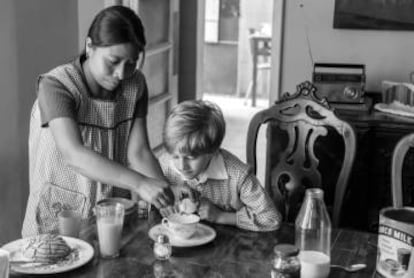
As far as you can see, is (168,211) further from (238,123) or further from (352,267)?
(238,123)

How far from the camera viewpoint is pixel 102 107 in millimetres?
2213

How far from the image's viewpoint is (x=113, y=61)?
6.78 ft

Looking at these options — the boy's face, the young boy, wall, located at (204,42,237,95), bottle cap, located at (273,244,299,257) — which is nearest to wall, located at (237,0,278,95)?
wall, located at (204,42,237,95)

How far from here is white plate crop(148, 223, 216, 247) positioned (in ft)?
6.22

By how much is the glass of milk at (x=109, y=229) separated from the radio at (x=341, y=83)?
1767 millimetres

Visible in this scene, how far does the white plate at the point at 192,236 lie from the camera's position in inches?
74.6

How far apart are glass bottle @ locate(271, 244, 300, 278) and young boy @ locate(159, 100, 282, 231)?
42 centimetres

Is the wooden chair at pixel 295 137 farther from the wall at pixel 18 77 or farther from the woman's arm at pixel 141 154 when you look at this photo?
the wall at pixel 18 77

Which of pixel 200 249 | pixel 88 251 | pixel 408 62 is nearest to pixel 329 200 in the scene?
pixel 408 62

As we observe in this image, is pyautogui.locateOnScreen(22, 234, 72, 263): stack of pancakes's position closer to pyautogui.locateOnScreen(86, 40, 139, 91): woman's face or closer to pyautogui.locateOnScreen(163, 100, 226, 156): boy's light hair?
pyautogui.locateOnScreen(163, 100, 226, 156): boy's light hair

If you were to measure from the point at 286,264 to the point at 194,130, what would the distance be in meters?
0.54

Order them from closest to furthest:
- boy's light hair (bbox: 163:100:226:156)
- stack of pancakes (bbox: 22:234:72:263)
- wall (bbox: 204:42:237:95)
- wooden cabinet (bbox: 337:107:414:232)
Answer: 1. stack of pancakes (bbox: 22:234:72:263)
2. boy's light hair (bbox: 163:100:226:156)
3. wooden cabinet (bbox: 337:107:414:232)
4. wall (bbox: 204:42:237:95)

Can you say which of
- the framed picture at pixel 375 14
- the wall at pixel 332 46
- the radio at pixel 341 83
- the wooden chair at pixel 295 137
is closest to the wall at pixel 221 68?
the wall at pixel 332 46

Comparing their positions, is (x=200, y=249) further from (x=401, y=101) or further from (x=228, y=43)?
(x=228, y=43)
